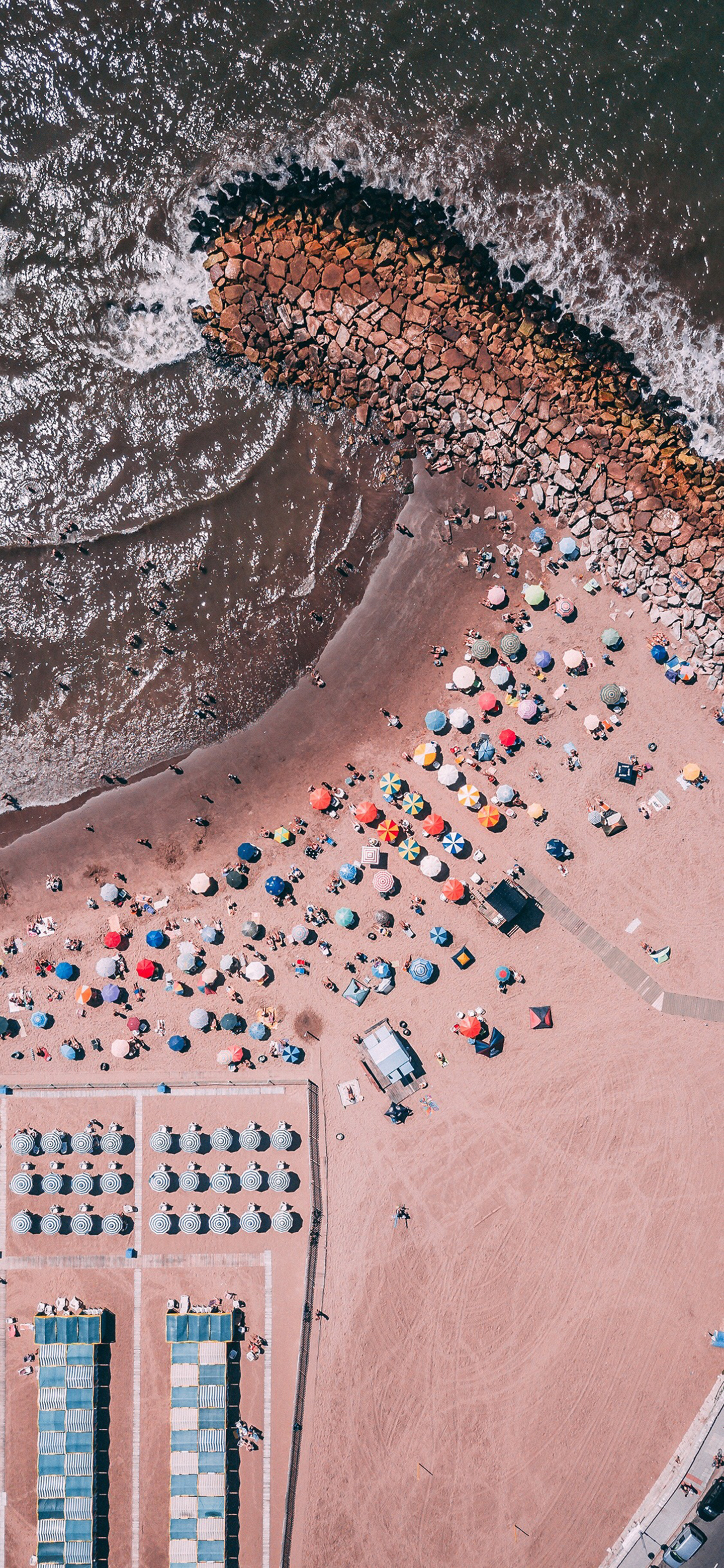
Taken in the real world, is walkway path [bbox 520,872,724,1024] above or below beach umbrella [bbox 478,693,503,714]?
below

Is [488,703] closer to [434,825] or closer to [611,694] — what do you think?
[611,694]

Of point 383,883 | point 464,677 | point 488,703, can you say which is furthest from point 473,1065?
point 464,677

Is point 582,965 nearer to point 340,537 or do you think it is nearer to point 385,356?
point 340,537

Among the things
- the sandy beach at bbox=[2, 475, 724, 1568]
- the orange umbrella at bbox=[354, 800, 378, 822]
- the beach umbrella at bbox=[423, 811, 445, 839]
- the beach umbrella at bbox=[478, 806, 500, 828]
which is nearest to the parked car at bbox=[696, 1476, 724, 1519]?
the sandy beach at bbox=[2, 475, 724, 1568]

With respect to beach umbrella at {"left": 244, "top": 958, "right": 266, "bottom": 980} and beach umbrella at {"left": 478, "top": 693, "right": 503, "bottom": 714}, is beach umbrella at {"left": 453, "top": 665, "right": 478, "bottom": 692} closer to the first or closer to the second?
beach umbrella at {"left": 478, "top": 693, "right": 503, "bottom": 714}

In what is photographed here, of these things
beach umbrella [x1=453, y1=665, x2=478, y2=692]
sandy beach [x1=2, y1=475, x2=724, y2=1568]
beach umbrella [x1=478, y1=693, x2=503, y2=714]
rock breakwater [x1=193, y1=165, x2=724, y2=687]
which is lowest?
sandy beach [x1=2, y1=475, x2=724, y2=1568]

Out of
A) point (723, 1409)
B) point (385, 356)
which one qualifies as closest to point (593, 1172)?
point (723, 1409)

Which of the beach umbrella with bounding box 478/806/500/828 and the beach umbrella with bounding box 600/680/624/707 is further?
the beach umbrella with bounding box 600/680/624/707

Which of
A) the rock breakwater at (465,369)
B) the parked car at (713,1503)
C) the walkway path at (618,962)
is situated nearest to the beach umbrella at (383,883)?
the walkway path at (618,962)

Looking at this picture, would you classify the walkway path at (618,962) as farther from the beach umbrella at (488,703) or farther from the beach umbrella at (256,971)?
the beach umbrella at (256,971)
